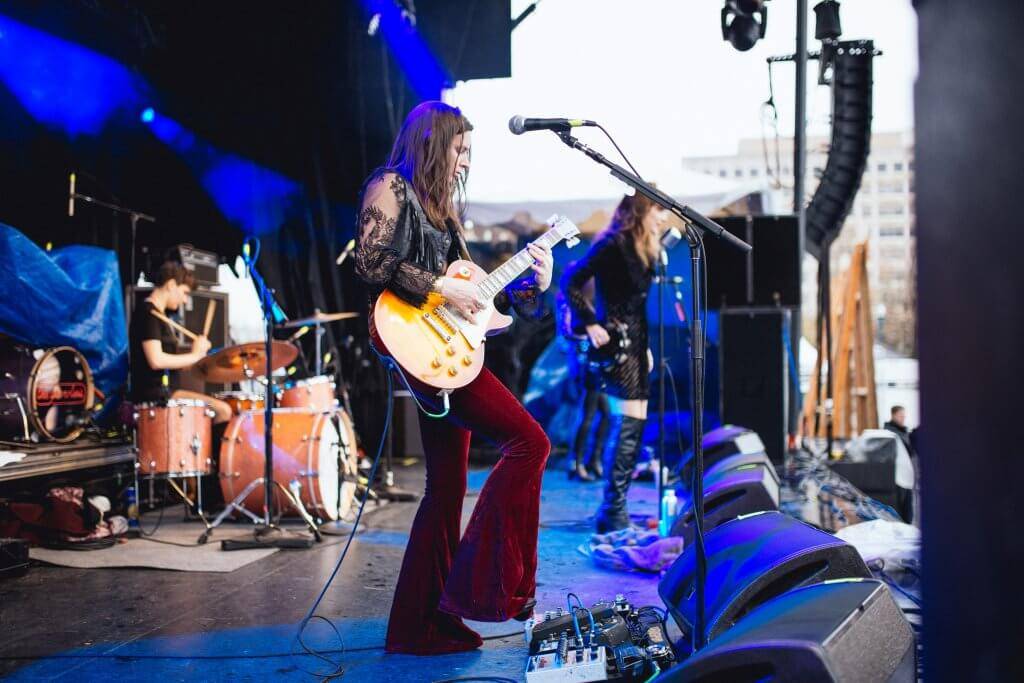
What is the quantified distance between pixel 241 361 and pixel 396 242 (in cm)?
362

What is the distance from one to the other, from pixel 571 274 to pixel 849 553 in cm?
325

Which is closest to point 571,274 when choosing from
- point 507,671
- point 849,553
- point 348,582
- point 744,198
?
point 348,582

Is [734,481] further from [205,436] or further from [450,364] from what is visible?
[205,436]

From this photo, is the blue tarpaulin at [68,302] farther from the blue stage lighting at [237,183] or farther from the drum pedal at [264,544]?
the drum pedal at [264,544]

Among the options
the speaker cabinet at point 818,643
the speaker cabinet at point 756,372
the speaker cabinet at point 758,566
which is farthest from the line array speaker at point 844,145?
the speaker cabinet at point 818,643

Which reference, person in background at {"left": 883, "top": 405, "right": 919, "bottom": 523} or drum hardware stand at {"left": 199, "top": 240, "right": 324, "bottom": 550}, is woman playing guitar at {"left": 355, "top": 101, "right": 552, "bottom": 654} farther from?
person in background at {"left": 883, "top": 405, "right": 919, "bottom": 523}

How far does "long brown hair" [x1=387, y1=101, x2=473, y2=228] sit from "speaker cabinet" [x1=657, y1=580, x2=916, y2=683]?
6.48ft

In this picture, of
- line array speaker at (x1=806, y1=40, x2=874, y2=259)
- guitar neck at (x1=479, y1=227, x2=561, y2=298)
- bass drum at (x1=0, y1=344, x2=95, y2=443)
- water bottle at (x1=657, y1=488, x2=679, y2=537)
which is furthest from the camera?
line array speaker at (x1=806, y1=40, x2=874, y2=259)

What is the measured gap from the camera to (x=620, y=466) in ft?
17.5

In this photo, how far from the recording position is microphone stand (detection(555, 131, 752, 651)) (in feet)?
8.71

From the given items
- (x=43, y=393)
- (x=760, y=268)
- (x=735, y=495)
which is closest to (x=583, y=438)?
(x=760, y=268)

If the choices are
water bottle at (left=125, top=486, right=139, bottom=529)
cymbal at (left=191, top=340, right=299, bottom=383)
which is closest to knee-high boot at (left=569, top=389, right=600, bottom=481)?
cymbal at (left=191, top=340, right=299, bottom=383)

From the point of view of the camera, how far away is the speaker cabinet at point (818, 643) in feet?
4.86

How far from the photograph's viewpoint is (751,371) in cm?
773
